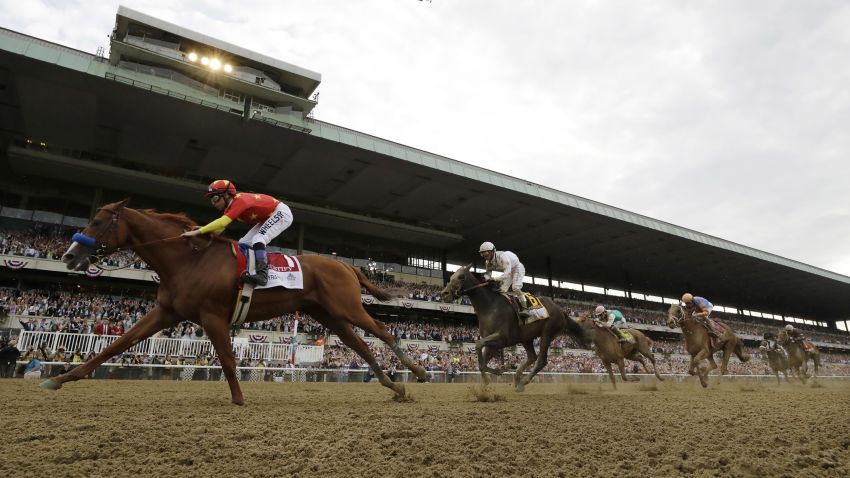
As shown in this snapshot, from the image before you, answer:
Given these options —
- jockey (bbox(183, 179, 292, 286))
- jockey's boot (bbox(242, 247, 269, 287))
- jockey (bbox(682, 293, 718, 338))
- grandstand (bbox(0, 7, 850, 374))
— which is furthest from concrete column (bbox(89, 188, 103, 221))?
jockey (bbox(682, 293, 718, 338))

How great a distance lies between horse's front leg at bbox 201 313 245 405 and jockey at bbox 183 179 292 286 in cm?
56

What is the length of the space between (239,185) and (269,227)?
30.1 meters

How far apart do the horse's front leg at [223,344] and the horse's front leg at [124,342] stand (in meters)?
0.55

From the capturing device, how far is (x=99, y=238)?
539 centimetres

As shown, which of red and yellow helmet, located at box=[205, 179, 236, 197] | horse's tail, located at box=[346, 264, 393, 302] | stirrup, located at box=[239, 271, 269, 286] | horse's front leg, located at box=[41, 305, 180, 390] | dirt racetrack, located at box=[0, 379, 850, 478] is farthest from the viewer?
horse's tail, located at box=[346, 264, 393, 302]

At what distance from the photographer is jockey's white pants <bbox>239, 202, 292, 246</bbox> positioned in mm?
5990

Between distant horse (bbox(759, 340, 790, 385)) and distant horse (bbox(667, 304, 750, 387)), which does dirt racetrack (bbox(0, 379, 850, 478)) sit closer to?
distant horse (bbox(667, 304, 750, 387))

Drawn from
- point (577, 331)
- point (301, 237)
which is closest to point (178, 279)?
point (577, 331)

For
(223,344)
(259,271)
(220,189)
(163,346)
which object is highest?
(220,189)

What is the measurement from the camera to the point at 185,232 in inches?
226

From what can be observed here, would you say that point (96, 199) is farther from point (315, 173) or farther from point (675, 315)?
point (675, 315)

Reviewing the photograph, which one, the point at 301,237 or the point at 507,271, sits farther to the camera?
the point at 301,237

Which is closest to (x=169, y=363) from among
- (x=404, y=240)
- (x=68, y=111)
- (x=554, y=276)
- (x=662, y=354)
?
(x=68, y=111)

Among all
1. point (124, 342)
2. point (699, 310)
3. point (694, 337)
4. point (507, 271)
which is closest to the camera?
point (124, 342)
